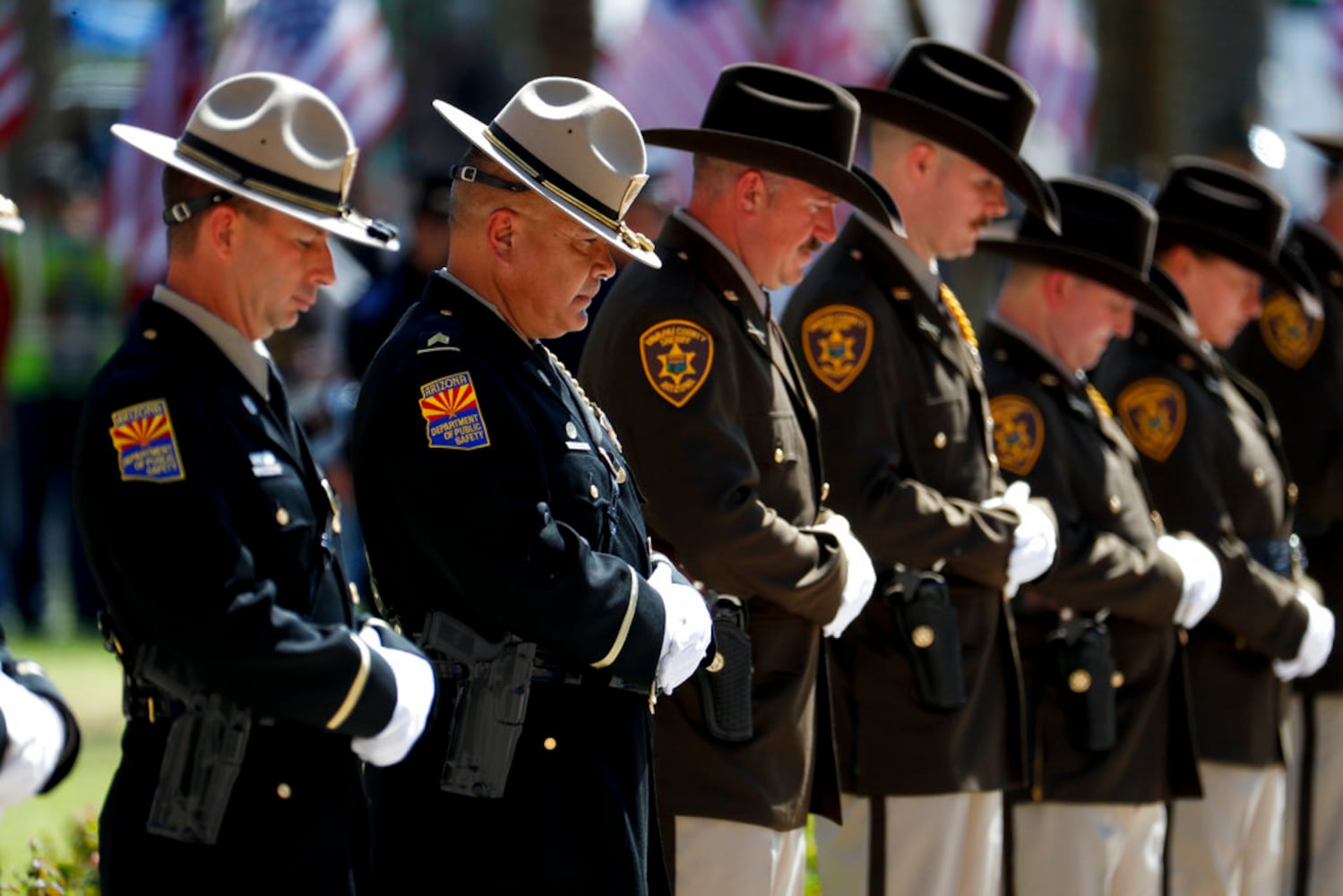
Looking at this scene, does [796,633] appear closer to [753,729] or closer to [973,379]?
[753,729]

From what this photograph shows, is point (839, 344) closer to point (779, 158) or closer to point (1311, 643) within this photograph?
point (779, 158)

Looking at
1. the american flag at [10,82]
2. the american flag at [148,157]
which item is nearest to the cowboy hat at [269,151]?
the american flag at [148,157]

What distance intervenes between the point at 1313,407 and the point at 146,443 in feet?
15.8

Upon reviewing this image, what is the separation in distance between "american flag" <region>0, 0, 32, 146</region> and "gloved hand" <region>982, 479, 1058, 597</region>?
10.4m

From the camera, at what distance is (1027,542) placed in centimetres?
539

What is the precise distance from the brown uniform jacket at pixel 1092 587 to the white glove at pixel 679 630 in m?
1.78

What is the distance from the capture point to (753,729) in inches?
193

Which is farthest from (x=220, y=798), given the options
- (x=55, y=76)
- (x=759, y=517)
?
(x=55, y=76)

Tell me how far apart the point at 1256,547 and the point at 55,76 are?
16405 millimetres

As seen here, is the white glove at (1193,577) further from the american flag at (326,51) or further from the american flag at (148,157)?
the american flag at (148,157)

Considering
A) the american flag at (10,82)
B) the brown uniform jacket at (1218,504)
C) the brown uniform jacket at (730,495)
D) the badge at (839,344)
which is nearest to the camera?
the brown uniform jacket at (730,495)

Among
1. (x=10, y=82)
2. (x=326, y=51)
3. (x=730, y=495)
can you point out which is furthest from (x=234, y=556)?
(x=10, y=82)

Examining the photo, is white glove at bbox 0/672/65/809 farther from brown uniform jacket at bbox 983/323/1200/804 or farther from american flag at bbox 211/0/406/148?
american flag at bbox 211/0/406/148

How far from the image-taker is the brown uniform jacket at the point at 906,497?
5.31 metres
